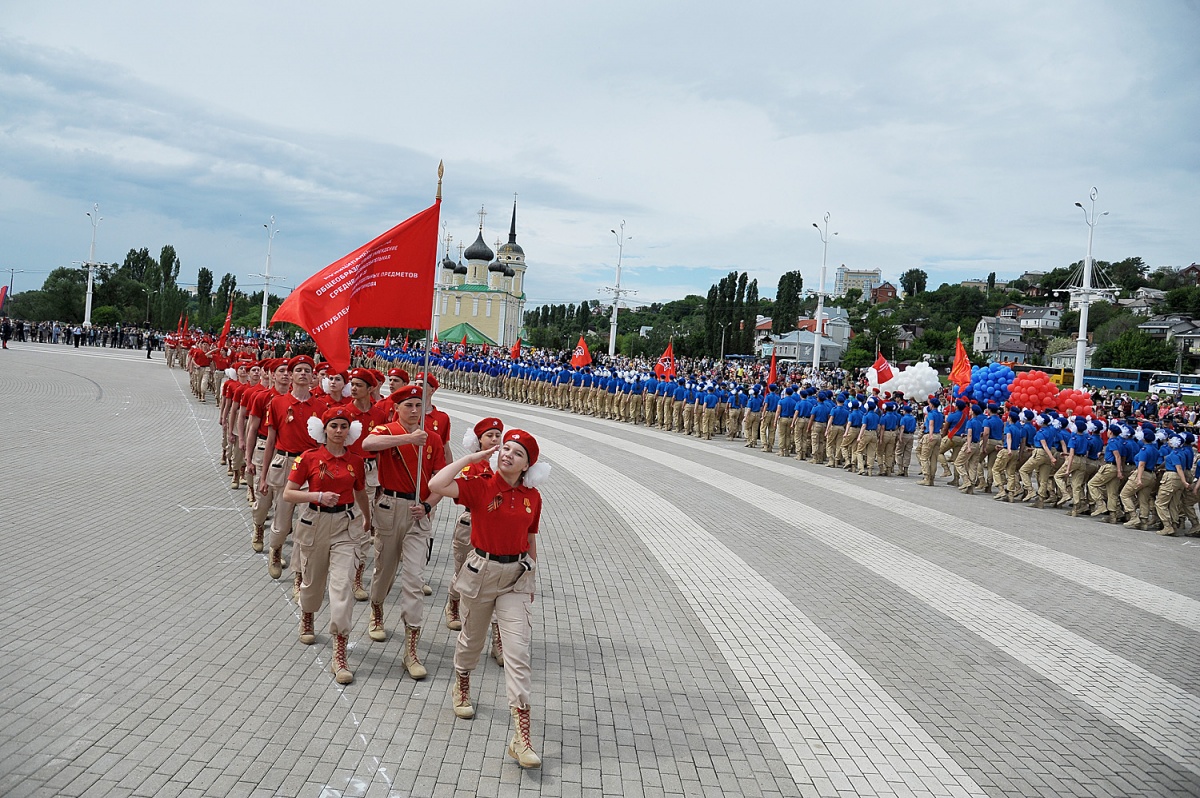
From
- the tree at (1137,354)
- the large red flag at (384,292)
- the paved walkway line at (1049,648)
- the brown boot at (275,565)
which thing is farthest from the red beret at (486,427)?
the tree at (1137,354)

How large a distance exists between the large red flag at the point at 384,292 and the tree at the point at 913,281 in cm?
20035

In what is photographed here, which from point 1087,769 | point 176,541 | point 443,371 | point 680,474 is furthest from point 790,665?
point 443,371

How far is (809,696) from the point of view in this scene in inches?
248

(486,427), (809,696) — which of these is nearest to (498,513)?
(486,427)

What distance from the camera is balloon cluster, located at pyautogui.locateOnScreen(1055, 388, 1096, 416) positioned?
74.7 ft

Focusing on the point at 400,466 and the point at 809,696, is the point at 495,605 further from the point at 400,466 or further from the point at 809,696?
the point at 809,696

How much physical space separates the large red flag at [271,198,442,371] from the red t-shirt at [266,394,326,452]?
118cm

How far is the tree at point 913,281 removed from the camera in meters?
194

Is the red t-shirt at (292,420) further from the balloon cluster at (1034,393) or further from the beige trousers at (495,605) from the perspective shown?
the balloon cluster at (1034,393)

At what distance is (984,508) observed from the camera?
1584 centimetres

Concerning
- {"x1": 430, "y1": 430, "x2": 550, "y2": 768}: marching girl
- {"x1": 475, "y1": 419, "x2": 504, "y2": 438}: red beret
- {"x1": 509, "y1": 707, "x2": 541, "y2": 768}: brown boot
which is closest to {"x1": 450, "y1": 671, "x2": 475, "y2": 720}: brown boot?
{"x1": 430, "y1": 430, "x2": 550, "y2": 768}: marching girl

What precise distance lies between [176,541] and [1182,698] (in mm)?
9856

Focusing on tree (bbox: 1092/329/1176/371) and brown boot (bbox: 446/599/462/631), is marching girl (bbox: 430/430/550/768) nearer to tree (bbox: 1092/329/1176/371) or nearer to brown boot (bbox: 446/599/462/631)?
brown boot (bbox: 446/599/462/631)

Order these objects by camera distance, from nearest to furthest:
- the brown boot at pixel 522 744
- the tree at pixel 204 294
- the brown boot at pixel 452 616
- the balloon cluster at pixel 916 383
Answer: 1. the brown boot at pixel 522 744
2. the brown boot at pixel 452 616
3. the balloon cluster at pixel 916 383
4. the tree at pixel 204 294
